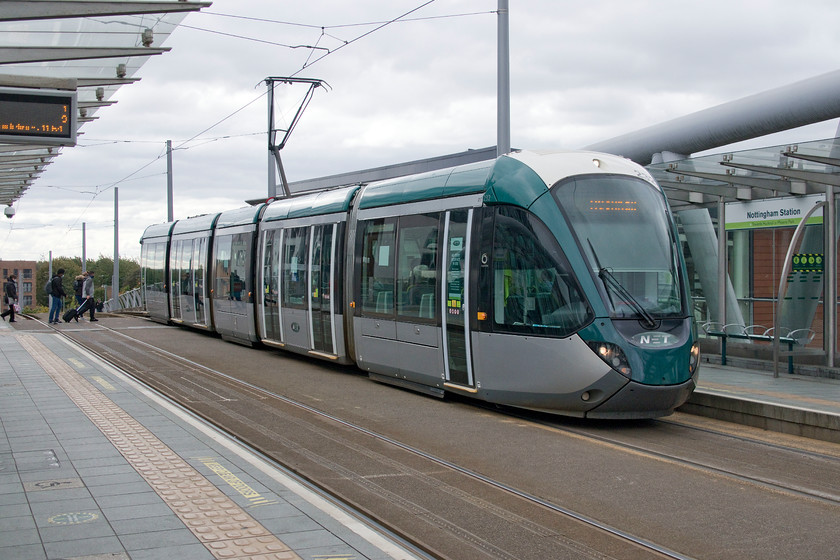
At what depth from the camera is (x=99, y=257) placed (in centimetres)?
16450

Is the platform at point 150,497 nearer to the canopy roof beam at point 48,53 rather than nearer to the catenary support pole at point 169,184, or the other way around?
the canopy roof beam at point 48,53

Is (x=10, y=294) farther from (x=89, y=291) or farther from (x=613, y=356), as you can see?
(x=613, y=356)

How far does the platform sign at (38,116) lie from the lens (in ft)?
31.4

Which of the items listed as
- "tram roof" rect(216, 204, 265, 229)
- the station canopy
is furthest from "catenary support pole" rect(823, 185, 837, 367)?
"tram roof" rect(216, 204, 265, 229)

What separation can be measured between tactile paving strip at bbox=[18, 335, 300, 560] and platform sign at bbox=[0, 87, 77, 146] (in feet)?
10.6

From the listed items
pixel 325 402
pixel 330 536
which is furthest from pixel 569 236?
pixel 330 536

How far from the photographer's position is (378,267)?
520 inches

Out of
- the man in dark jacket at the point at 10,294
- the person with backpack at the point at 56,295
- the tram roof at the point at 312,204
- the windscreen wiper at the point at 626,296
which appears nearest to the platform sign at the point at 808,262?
the windscreen wiper at the point at 626,296

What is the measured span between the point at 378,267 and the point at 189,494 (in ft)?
22.8

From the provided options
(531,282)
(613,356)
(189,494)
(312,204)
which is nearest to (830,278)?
(613,356)

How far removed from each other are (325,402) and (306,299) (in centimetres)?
425

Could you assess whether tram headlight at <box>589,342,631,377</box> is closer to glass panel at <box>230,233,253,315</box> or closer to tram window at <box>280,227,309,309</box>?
tram window at <box>280,227,309,309</box>

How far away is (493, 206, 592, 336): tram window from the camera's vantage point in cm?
948

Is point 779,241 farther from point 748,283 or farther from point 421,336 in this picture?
point 421,336
